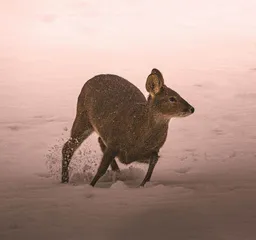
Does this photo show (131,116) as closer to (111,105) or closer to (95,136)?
(111,105)

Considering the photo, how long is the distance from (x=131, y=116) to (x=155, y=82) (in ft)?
1.40

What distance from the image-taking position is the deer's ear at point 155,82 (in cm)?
591

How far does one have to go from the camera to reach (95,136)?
9219 millimetres

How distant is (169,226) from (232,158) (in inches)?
114

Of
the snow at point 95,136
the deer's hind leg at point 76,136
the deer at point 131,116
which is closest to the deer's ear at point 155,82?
the deer at point 131,116

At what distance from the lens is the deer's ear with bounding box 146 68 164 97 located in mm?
5914

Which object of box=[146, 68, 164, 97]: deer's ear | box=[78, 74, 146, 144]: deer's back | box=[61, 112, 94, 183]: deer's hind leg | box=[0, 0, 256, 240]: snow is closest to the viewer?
box=[0, 0, 256, 240]: snow

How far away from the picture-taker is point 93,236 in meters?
4.41

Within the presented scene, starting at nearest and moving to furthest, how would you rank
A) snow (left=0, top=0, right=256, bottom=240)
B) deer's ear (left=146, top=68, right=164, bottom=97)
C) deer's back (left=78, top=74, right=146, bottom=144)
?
1. snow (left=0, top=0, right=256, bottom=240)
2. deer's ear (left=146, top=68, right=164, bottom=97)
3. deer's back (left=78, top=74, right=146, bottom=144)

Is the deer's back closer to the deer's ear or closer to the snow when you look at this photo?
the deer's ear

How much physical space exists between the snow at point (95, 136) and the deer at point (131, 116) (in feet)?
0.95

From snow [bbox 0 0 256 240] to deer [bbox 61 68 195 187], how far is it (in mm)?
291

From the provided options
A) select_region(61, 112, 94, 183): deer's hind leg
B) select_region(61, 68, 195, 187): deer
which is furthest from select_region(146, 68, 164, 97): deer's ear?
select_region(61, 112, 94, 183): deer's hind leg

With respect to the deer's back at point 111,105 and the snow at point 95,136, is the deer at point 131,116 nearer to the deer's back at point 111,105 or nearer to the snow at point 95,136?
the deer's back at point 111,105
